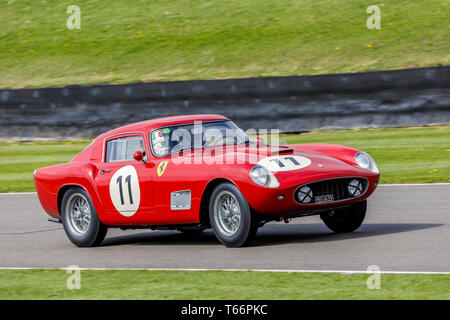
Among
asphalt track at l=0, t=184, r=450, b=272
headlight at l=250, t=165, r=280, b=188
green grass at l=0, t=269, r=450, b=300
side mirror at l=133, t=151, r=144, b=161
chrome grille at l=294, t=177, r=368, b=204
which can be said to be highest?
side mirror at l=133, t=151, r=144, b=161

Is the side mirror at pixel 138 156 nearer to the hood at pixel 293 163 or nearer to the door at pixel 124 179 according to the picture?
the door at pixel 124 179

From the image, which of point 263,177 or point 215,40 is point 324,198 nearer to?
point 263,177

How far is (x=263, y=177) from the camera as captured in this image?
726cm

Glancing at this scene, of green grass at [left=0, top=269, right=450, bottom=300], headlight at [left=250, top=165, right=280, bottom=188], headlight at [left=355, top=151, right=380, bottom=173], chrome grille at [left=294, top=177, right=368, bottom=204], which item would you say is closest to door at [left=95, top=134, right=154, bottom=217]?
headlight at [left=250, top=165, right=280, bottom=188]

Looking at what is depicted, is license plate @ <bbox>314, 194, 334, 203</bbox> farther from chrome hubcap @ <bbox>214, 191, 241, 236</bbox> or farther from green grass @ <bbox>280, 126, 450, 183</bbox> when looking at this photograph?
green grass @ <bbox>280, 126, 450, 183</bbox>

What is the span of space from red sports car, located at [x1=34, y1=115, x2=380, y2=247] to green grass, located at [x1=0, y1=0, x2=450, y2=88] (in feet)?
40.8

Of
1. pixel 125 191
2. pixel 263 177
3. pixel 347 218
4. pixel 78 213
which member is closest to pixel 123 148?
pixel 125 191

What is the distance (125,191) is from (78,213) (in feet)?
2.79

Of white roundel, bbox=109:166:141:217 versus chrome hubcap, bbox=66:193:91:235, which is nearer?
white roundel, bbox=109:166:141:217

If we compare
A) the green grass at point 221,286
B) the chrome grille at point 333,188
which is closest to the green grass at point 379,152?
the chrome grille at point 333,188

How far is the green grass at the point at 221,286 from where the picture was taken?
546cm

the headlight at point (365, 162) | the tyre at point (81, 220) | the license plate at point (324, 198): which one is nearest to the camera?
the license plate at point (324, 198)

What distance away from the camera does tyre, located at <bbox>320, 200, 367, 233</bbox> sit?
8227mm

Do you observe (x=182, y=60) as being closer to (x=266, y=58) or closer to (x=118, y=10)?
(x=266, y=58)
